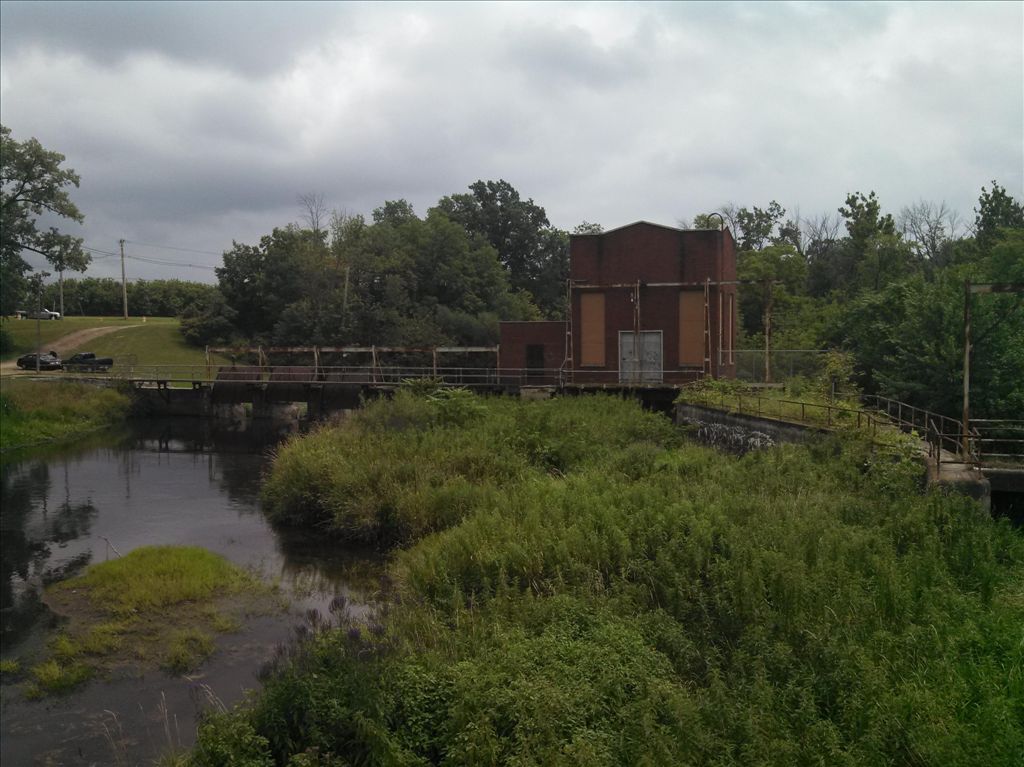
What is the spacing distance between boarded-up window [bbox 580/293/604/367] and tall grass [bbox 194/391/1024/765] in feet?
59.3

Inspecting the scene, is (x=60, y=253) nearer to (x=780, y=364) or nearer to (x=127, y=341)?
(x=127, y=341)

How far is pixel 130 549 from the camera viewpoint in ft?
52.4

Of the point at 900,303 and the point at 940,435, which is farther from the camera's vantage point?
the point at 900,303

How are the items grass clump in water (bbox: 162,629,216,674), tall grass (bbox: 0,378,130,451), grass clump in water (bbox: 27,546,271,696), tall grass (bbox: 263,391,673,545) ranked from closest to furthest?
grass clump in water (bbox: 162,629,216,674) → grass clump in water (bbox: 27,546,271,696) → tall grass (bbox: 263,391,673,545) → tall grass (bbox: 0,378,130,451)

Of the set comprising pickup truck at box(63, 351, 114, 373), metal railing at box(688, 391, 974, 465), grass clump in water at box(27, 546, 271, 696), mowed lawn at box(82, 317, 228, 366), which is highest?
mowed lawn at box(82, 317, 228, 366)

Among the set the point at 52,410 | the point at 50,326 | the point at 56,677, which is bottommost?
the point at 56,677

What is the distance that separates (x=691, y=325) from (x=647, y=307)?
1.75 m

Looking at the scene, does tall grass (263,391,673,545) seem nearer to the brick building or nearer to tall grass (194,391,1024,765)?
tall grass (194,391,1024,765)

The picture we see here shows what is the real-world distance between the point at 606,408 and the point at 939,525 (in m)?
13.8

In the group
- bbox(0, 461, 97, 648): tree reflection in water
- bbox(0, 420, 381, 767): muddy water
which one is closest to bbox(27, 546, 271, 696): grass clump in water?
bbox(0, 420, 381, 767): muddy water

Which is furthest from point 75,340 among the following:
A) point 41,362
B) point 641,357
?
point 641,357

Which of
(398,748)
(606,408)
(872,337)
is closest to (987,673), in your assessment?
(398,748)

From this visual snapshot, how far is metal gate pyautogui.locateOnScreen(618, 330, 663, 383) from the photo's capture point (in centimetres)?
3006

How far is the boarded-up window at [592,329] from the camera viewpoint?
3061 centimetres
